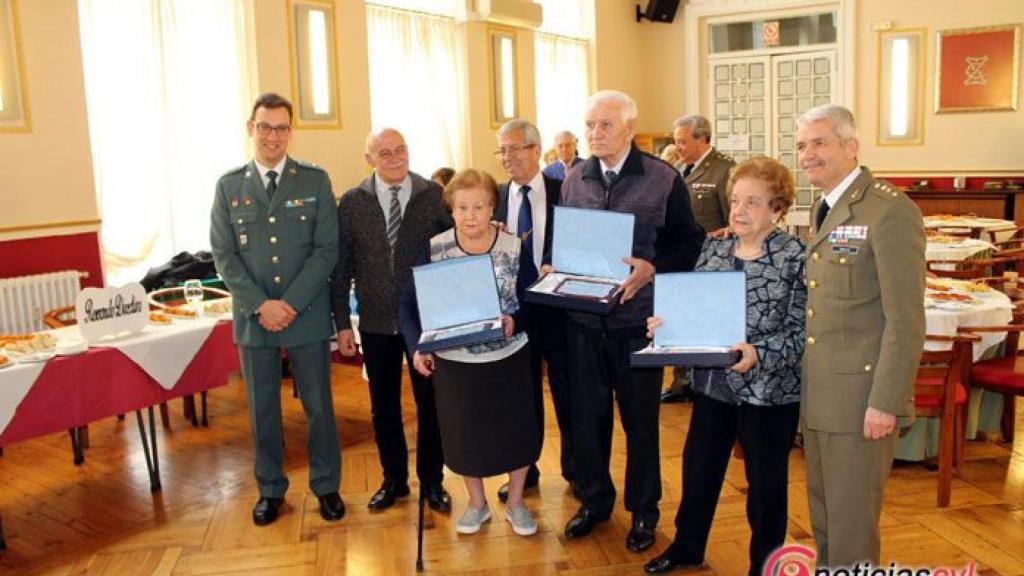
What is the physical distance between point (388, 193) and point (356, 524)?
1347mm

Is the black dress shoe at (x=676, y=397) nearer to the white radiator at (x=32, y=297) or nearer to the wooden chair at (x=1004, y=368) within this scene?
the wooden chair at (x=1004, y=368)

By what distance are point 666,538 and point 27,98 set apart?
473cm

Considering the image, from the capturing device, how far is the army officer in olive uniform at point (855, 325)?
7.16 ft

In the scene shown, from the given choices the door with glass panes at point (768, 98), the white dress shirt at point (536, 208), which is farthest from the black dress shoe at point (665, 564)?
the door with glass panes at point (768, 98)

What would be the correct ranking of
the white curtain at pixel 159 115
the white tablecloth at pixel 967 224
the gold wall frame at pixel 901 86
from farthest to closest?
1. the gold wall frame at pixel 901 86
2. the white tablecloth at pixel 967 224
3. the white curtain at pixel 159 115

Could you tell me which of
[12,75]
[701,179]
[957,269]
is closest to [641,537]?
[701,179]

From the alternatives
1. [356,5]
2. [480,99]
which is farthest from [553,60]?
[356,5]

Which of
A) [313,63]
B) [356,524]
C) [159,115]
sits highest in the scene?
[313,63]

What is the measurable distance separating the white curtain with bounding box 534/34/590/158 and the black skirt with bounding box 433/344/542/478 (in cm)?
764

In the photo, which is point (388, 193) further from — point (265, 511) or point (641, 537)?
point (641, 537)

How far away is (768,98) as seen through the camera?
38.8ft

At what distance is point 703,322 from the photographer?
254 cm

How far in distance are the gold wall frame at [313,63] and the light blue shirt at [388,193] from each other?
158 inches

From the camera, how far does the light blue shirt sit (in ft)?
11.5
